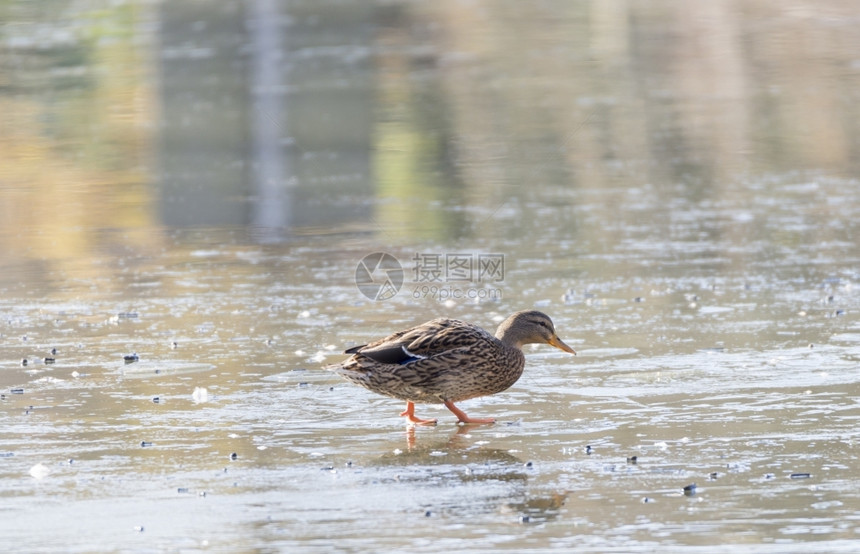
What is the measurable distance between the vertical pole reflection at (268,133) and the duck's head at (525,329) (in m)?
4.44

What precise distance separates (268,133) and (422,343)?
378 inches

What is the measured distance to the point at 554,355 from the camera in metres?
7.86

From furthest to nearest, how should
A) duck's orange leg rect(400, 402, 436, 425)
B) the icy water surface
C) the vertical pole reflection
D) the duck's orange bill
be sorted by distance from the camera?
the vertical pole reflection < the duck's orange bill < duck's orange leg rect(400, 402, 436, 425) < the icy water surface

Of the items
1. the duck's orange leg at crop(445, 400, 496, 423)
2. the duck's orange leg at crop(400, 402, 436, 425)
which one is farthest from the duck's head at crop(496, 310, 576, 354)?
the duck's orange leg at crop(400, 402, 436, 425)

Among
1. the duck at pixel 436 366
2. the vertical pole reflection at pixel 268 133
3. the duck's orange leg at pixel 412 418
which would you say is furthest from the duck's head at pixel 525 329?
the vertical pole reflection at pixel 268 133

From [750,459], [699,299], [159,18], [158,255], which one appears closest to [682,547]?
[750,459]

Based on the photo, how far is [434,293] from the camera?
942 centimetres

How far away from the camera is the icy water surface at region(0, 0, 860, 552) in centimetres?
514

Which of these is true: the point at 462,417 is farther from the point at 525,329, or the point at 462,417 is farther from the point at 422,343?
the point at 525,329

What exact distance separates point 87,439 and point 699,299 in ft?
13.6

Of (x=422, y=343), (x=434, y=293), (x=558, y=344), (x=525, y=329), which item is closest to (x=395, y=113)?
(x=434, y=293)

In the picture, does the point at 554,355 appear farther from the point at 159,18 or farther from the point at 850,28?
the point at 159,18

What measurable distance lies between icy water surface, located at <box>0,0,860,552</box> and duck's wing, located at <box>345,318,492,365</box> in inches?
13.1

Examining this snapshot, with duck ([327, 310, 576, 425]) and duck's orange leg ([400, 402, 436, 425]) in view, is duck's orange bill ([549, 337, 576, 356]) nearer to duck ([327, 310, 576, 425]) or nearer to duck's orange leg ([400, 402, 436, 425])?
duck ([327, 310, 576, 425])
